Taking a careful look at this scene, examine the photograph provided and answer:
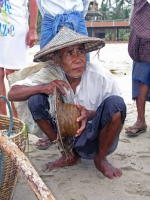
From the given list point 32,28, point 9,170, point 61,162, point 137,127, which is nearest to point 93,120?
point 61,162

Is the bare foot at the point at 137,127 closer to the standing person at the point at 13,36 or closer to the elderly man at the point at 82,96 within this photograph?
the elderly man at the point at 82,96

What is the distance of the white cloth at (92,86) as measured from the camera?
2.29 m

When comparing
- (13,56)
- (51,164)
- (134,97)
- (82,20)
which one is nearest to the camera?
(51,164)

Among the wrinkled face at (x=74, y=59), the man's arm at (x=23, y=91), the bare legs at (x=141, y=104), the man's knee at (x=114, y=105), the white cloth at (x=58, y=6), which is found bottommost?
the bare legs at (x=141, y=104)

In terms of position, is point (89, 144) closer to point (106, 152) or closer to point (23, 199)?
point (106, 152)

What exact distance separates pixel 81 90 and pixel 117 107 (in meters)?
0.32

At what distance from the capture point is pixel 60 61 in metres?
2.30

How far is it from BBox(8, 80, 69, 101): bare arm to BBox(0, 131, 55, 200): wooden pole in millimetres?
874

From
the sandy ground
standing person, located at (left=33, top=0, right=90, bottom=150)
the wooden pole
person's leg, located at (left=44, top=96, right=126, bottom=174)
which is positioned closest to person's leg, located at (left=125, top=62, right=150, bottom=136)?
the sandy ground

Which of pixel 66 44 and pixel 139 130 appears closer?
pixel 66 44

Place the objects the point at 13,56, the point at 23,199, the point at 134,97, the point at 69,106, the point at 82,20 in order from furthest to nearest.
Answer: the point at 134,97 → the point at 13,56 → the point at 82,20 → the point at 69,106 → the point at 23,199

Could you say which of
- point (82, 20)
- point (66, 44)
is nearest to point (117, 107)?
point (66, 44)

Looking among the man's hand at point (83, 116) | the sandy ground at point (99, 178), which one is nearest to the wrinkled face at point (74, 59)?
the man's hand at point (83, 116)

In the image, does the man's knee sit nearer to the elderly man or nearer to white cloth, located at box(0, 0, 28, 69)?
the elderly man
